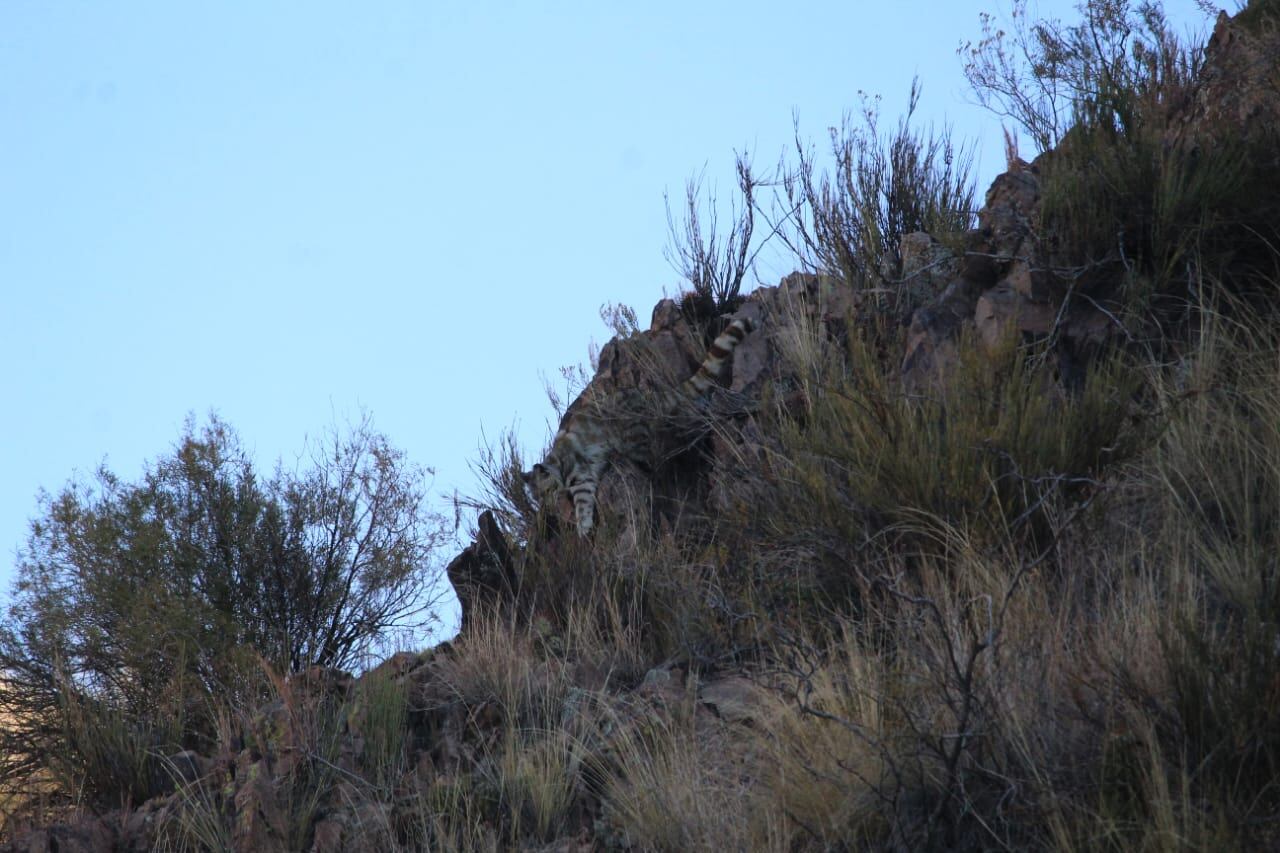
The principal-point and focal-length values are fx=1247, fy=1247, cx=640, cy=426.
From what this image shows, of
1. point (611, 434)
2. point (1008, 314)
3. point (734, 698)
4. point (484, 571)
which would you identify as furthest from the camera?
point (611, 434)

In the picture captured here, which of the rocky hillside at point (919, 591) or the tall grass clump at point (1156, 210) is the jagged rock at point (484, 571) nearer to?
the rocky hillside at point (919, 591)

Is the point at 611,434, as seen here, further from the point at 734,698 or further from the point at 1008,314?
the point at 734,698

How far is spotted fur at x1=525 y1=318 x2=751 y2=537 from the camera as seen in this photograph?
9250 millimetres

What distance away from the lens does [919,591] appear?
5.47 metres

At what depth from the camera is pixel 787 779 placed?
14.6 feet

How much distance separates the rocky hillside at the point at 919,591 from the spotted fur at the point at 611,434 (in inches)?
5.0

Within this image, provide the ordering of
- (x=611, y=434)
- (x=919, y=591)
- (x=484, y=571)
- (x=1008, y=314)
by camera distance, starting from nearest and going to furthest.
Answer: (x=919, y=591)
(x=1008, y=314)
(x=484, y=571)
(x=611, y=434)

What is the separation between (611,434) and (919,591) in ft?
13.9

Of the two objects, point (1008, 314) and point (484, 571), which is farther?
point (484, 571)

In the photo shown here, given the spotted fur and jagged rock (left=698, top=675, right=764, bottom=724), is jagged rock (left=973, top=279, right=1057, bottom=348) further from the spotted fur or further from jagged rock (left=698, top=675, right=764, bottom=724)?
jagged rock (left=698, top=675, right=764, bottom=724)

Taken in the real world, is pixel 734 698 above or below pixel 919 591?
below

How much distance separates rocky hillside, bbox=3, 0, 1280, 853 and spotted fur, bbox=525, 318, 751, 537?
0.13m

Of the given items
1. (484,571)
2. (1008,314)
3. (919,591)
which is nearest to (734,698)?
(919,591)

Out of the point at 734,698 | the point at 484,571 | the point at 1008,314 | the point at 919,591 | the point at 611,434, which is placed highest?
the point at 611,434
